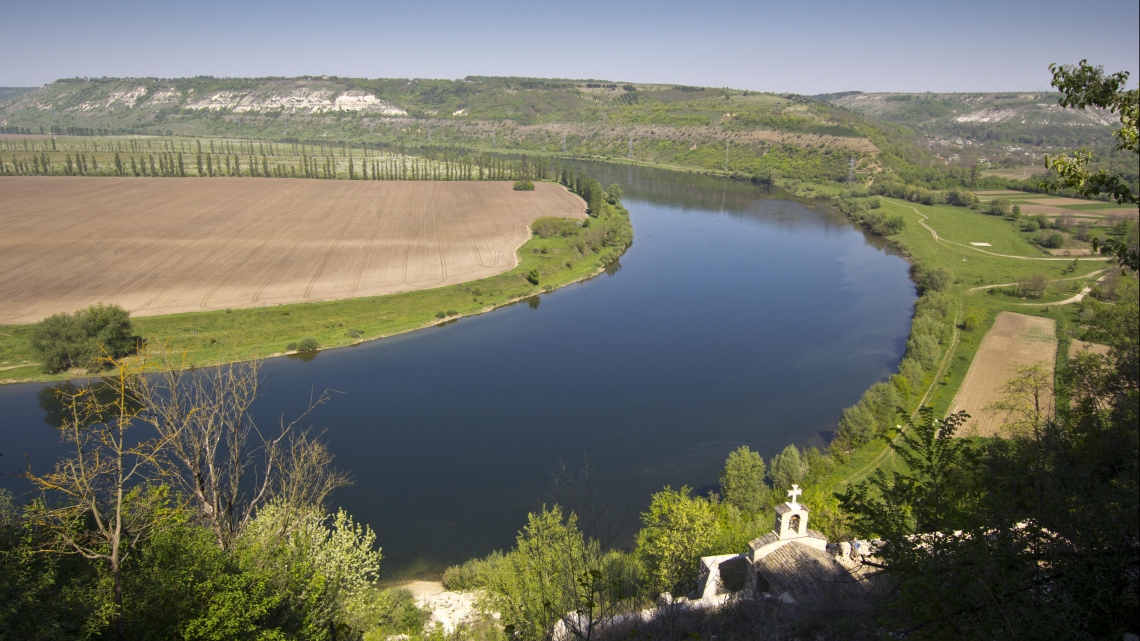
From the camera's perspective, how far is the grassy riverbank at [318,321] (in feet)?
118

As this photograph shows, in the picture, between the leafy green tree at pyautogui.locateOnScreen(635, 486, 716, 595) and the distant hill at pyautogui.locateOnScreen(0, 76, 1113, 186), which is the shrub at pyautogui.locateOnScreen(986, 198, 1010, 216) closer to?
the distant hill at pyautogui.locateOnScreen(0, 76, 1113, 186)

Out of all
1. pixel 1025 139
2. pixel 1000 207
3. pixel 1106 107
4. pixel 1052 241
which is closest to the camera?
pixel 1106 107

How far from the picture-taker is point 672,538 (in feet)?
53.2

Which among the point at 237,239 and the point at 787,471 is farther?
the point at 237,239

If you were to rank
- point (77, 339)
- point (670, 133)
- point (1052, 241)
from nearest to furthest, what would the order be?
1. point (77, 339)
2. point (1052, 241)
3. point (670, 133)

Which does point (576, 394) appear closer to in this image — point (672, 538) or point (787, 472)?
point (787, 472)

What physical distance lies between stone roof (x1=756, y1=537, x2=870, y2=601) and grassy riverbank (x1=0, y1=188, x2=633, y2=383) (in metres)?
24.9

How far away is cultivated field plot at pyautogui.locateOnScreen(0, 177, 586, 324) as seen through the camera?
4516cm

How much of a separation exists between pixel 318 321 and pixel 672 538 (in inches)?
1267

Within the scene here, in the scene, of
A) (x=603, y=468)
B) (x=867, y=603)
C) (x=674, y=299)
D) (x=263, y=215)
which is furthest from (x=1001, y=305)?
(x=263, y=215)

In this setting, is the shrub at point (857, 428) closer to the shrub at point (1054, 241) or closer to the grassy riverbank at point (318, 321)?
the grassy riverbank at point (318, 321)

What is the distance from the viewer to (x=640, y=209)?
9038 cm

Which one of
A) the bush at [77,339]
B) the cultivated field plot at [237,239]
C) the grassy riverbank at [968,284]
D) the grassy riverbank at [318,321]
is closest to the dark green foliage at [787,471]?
the grassy riverbank at [968,284]

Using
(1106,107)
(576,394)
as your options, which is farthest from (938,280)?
(1106,107)
